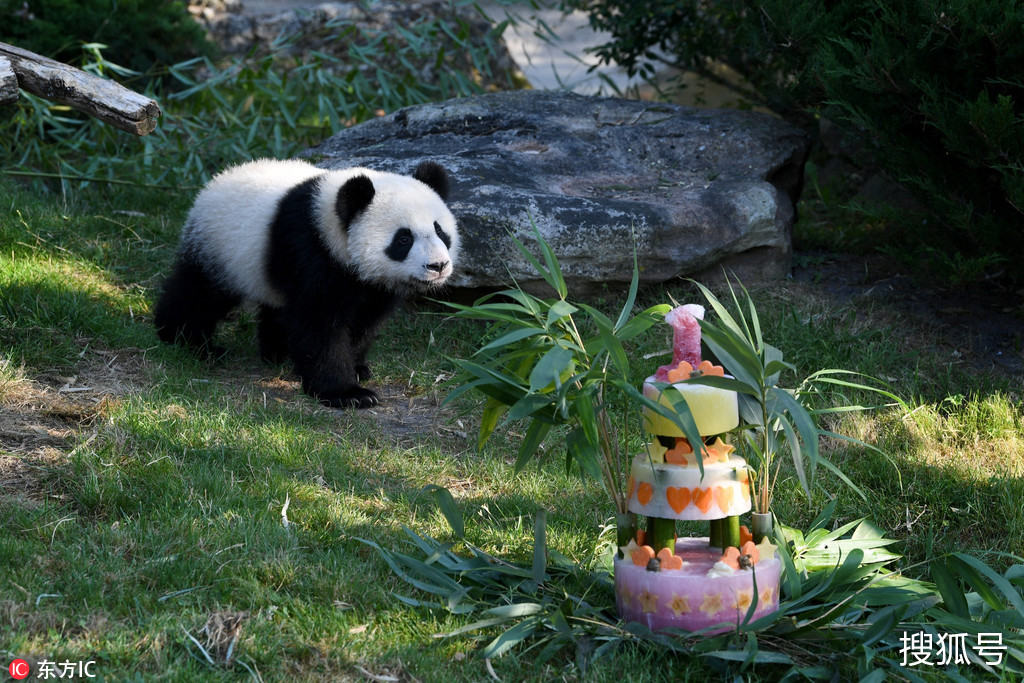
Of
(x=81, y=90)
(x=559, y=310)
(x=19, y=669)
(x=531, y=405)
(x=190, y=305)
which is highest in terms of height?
(x=81, y=90)

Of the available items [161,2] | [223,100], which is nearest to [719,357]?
[223,100]

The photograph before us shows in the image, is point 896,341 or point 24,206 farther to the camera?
point 24,206

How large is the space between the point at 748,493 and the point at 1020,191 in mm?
2165

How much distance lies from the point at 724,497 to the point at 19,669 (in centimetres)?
176

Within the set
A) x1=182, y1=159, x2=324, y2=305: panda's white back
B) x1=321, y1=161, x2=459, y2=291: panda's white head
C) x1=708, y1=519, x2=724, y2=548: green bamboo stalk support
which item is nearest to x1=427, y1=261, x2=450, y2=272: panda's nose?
x1=321, y1=161, x2=459, y2=291: panda's white head

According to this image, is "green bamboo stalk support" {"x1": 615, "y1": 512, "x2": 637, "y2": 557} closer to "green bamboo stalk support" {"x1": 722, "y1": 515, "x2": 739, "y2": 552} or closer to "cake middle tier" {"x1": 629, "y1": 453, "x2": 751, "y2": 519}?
"cake middle tier" {"x1": 629, "y1": 453, "x2": 751, "y2": 519}

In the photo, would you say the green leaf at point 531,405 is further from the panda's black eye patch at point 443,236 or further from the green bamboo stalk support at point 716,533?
the panda's black eye patch at point 443,236

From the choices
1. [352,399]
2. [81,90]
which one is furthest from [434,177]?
[81,90]

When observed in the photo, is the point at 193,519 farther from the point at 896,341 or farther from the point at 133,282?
the point at 896,341

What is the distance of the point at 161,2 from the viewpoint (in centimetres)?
715

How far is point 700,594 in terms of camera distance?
2.52 meters

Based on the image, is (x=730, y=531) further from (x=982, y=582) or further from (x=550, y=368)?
(x=982, y=582)

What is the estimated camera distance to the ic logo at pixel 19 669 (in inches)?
92.0

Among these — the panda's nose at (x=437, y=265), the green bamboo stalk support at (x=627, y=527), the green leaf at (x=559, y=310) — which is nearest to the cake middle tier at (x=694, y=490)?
the green bamboo stalk support at (x=627, y=527)
